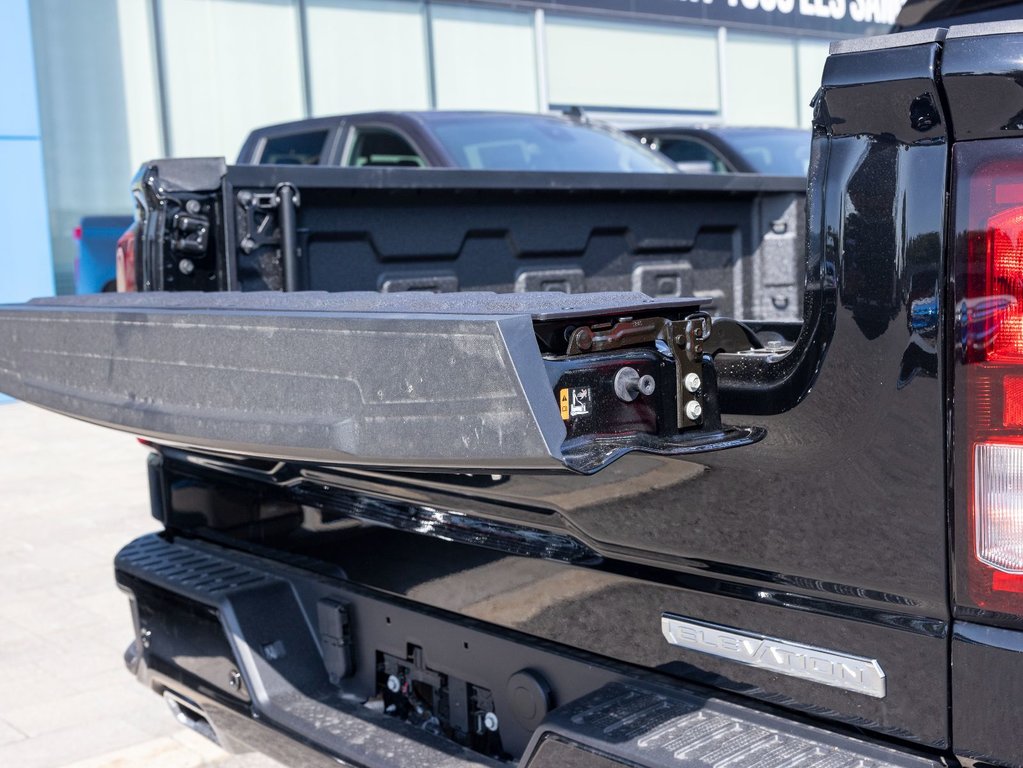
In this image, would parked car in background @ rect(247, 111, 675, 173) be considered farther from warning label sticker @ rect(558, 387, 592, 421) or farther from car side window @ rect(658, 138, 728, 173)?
warning label sticker @ rect(558, 387, 592, 421)

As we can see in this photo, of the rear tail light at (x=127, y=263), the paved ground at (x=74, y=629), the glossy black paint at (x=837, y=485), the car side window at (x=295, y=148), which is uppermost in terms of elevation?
the car side window at (x=295, y=148)

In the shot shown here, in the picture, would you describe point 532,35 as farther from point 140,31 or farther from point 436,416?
point 436,416

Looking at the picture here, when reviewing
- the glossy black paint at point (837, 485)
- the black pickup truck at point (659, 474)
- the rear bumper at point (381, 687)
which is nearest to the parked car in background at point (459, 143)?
the rear bumper at point (381, 687)

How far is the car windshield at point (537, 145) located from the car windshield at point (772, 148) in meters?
1.84

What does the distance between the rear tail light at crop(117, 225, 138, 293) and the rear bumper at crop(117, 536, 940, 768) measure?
66cm

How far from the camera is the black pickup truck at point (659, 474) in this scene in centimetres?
142

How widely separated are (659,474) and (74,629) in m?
3.55

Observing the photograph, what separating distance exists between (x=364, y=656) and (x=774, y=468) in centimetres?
110

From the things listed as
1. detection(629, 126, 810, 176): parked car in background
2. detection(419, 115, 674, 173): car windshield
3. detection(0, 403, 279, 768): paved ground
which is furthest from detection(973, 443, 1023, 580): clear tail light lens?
detection(629, 126, 810, 176): parked car in background

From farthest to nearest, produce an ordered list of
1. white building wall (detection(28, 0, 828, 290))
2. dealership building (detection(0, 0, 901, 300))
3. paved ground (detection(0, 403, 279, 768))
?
white building wall (detection(28, 0, 828, 290))
dealership building (detection(0, 0, 901, 300))
paved ground (detection(0, 403, 279, 768))

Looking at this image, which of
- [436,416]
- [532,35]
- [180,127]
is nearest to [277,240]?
[436,416]

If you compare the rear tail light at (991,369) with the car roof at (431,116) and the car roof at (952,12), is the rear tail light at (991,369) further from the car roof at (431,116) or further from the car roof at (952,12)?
the car roof at (431,116)

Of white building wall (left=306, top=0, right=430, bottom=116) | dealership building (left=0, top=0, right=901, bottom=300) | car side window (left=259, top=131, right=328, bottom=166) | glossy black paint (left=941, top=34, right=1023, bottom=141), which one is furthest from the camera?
white building wall (left=306, top=0, right=430, bottom=116)

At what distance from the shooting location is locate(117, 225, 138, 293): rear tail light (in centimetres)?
292
